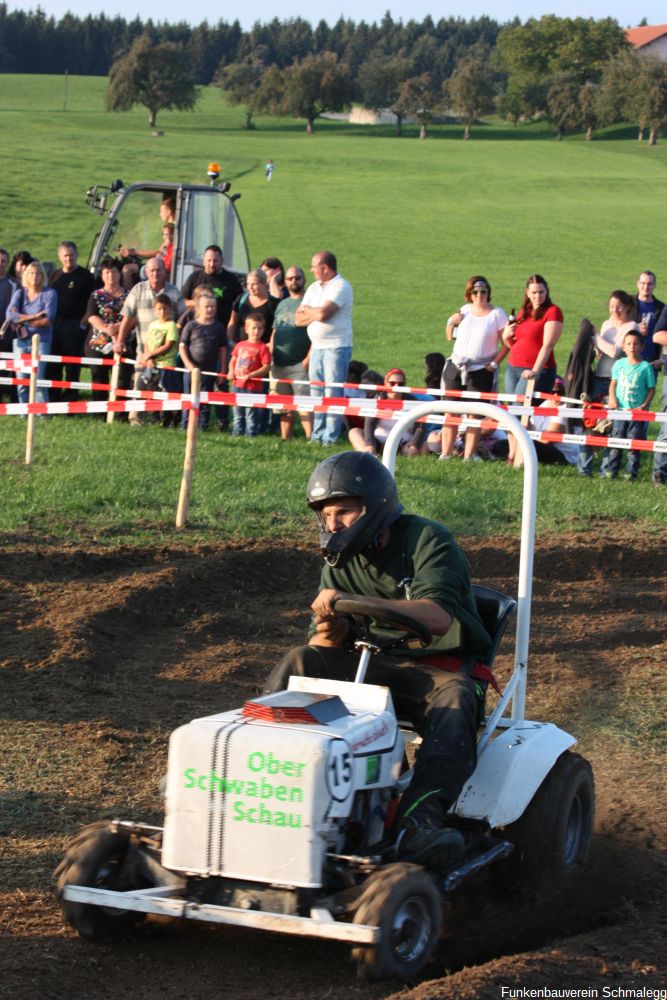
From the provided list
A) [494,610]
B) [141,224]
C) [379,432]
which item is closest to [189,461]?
[379,432]

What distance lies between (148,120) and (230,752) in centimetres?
9757

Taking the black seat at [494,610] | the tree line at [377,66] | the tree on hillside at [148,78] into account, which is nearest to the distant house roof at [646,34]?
the tree line at [377,66]

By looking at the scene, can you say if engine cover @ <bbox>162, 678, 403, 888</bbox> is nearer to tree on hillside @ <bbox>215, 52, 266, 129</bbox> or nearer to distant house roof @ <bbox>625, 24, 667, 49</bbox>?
tree on hillside @ <bbox>215, 52, 266, 129</bbox>

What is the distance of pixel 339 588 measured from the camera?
18.1 ft

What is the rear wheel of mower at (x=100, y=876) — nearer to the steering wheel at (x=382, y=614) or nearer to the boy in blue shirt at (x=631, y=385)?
the steering wheel at (x=382, y=614)

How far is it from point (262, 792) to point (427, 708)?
3.22ft

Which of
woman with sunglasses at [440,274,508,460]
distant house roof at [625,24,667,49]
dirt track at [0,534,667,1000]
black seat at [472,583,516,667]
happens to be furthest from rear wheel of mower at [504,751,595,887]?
distant house roof at [625,24,667,49]

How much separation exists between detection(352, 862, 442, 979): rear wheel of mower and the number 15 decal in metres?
0.28

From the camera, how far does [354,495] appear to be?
5.15 meters

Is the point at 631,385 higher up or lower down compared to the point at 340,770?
higher up

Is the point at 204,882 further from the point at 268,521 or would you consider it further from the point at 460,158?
the point at 460,158

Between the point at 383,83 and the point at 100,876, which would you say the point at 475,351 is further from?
the point at 383,83

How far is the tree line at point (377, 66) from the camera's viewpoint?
322ft

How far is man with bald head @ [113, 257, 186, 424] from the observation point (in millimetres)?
15727
